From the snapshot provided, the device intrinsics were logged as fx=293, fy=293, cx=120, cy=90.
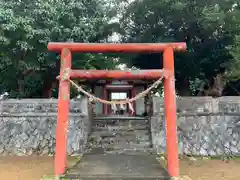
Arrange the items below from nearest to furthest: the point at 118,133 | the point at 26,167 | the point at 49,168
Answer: the point at 49,168
the point at 26,167
the point at 118,133

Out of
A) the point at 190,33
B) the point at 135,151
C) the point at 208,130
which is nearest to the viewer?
the point at 135,151

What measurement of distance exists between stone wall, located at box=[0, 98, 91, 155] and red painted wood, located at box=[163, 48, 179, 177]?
208 inches

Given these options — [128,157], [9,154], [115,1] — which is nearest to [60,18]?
[115,1]

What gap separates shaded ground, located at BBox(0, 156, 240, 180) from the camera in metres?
8.48

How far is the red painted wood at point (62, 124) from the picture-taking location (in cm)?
771

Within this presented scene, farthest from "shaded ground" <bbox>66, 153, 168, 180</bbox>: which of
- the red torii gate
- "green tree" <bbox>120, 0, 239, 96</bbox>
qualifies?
"green tree" <bbox>120, 0, 239, 96</bbox>

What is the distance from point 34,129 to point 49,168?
11.8 feet

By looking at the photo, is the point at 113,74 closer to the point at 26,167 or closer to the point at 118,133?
the point at 26,167

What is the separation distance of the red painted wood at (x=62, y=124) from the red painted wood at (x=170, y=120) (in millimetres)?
2758

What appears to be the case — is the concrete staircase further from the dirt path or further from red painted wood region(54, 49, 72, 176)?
red painted wood region(54, 49, 72, 176)

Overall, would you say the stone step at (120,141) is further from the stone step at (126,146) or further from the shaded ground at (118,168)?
the shaded ground at (118,168)

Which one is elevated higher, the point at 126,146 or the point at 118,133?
the point at 118,133

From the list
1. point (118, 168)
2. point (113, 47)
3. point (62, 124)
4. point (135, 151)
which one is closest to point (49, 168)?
point (62, 124)

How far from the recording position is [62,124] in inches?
311
